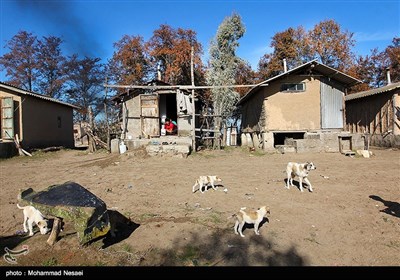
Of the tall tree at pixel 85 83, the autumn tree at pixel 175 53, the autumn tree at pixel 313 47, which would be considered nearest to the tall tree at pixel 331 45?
the autumn tree at pixel 313 47

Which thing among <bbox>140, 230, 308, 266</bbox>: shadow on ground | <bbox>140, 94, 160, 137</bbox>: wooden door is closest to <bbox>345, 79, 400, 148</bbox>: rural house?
<bbox>140, 94, 160, 137</bbox>: wooden door

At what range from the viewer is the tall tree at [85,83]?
108ft

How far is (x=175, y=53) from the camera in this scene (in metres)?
27.8

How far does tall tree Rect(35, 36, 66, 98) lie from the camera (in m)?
31.3

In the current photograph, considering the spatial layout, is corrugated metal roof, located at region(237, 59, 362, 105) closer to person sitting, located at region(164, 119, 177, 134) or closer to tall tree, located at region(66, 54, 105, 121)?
person sitting, located at region(164, 119, 177, 134)

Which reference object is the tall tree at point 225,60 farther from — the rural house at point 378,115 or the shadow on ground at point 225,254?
the shadow on ground at point 225,254

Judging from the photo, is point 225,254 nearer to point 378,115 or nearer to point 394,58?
point 378,115

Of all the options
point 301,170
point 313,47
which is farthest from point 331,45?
point 301,170

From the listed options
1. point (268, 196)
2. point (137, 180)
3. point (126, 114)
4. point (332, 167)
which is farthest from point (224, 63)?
point (268, 196)

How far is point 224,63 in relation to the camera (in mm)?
24578

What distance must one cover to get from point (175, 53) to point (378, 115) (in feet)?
59.2

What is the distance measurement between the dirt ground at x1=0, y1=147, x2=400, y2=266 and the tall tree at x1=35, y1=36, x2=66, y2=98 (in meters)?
24.1
